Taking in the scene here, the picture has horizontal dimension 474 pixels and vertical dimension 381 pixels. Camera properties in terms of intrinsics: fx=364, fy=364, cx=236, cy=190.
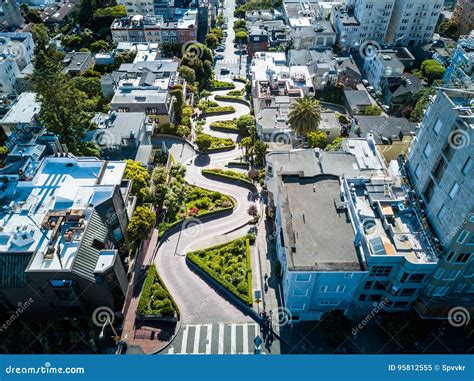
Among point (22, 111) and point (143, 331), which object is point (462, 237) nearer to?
point (143, 331)

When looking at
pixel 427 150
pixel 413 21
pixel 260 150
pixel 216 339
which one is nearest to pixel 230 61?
pixel 413 21

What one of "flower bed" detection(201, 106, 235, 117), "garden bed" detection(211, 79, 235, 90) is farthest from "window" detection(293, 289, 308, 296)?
"garden bed" detection(211, 79, 235, 90)

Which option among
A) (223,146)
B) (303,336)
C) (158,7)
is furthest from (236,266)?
(158,7)

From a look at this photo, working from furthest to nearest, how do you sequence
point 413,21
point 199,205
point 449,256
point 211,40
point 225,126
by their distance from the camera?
point 211,40
point 413,21
point 225,126
point 199,205
point 449,256

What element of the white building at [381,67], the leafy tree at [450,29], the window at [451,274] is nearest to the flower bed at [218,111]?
the white building at [381,67]

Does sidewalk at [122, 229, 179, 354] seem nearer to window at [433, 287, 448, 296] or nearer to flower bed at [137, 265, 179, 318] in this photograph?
flower bed at [137, 265, 179, 318]

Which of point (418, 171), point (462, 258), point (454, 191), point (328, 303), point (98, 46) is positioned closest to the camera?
point (454, 191)
